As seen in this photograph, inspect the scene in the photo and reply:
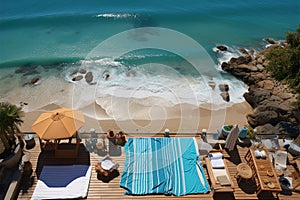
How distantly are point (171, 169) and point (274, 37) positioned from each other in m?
24.1

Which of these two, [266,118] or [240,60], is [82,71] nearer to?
[240,60]

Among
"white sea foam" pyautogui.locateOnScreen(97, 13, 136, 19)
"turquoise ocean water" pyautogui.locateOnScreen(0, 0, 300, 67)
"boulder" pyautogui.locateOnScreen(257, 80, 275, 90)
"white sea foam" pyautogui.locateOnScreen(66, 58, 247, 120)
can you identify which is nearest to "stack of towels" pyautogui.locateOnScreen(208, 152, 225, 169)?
"white sea foam" pyautogui.locateOnScreen(66, 58, 247, 120)

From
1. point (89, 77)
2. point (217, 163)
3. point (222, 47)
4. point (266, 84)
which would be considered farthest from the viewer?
point (222, 47)

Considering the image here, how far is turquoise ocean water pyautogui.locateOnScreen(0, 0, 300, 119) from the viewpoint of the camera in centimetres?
2000

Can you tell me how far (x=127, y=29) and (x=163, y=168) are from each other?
22.4 meters

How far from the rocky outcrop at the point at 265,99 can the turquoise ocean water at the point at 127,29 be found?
112 cm

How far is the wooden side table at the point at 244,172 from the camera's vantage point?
1030 centimetres

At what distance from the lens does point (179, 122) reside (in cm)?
1578

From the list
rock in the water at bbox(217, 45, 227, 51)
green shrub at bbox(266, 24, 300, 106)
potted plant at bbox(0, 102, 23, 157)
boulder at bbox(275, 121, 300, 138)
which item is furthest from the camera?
rock in the water at bbox(217, 45, 227, 51)

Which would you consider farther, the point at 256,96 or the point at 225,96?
the point at 225,96

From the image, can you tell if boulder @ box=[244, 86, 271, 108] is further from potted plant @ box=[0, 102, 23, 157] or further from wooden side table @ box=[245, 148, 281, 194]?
potted plant @ box=[0, 102, 23, 157]

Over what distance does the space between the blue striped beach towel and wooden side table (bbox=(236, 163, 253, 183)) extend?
1414mm

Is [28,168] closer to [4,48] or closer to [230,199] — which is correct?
[230,199]

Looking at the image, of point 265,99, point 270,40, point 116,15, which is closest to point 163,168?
point 265,99
